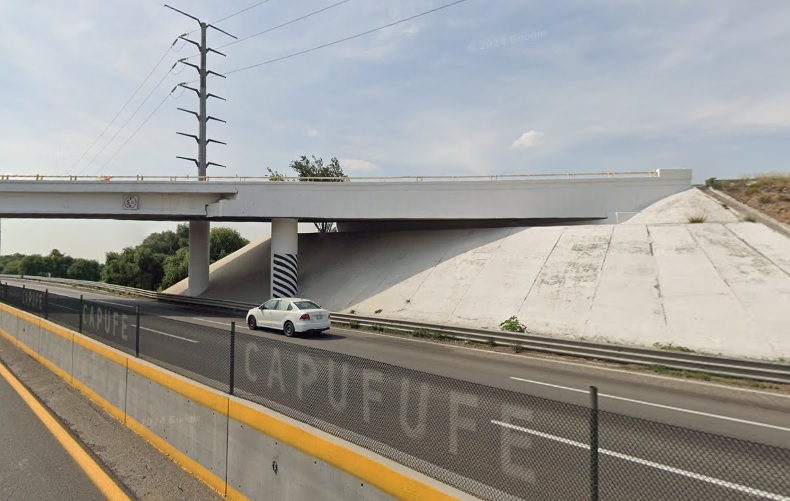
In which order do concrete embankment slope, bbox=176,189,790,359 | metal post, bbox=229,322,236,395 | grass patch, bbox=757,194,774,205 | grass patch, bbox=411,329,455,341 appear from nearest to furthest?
1. metal post, bbox=229,322,236,395
2. concrete embankment slope, bbox=176,189,790,359
3. grass patch, bbox=411,329,455,341
4. grass patch, bbox=757,194,774,205

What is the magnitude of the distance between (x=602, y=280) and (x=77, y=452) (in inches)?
707

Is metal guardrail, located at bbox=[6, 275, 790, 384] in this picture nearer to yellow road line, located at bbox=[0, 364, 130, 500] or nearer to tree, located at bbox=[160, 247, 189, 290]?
yellow road line, located at bbox=[0, 364, 130, 500]

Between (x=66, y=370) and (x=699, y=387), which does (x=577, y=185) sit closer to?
(x=699, y=387)

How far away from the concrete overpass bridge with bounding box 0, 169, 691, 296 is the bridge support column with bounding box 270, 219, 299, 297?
0.20 ft

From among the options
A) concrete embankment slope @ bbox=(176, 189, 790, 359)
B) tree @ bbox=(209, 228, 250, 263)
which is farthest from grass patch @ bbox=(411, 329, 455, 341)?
tree @ bbox=(209, 228, 250, 263)

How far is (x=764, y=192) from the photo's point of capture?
24156mm

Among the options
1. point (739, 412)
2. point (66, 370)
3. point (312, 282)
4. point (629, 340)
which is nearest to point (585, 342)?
point (629, 340)

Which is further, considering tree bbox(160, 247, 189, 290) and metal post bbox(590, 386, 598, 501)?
tree bbox(160, 247, 189, 290)

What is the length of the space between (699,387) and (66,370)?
1386 cm

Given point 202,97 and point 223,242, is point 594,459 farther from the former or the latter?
point 223,242

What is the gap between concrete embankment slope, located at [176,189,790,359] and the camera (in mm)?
14844

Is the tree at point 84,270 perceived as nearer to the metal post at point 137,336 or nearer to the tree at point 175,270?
the tree at point 175,270

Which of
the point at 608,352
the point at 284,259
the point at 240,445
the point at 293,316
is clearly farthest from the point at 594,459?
the point at 284,259

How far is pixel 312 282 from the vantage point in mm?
29234
